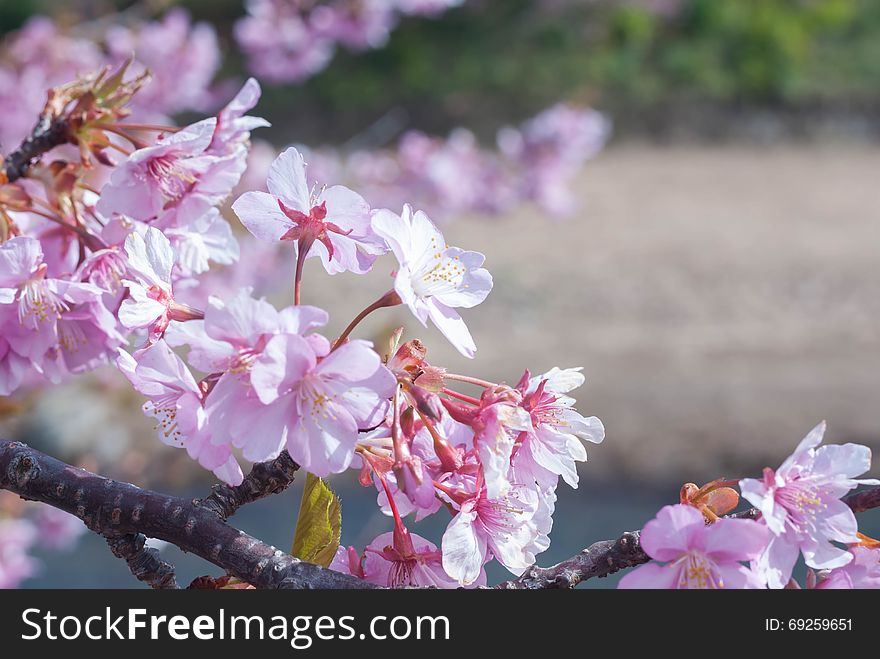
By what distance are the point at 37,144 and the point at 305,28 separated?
2048 mm

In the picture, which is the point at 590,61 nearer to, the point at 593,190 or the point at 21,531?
the point at 593,190

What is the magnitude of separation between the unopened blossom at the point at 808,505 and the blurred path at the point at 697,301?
131 inches

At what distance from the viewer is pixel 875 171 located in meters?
8.21

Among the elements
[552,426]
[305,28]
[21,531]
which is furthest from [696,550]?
[305,28]

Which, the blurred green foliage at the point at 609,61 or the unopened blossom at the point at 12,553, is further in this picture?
the blurred green foliage at the point at 609,61

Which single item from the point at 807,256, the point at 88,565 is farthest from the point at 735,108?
the point at 88,565

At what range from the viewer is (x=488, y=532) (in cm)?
54

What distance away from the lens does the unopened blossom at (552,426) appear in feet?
1.81

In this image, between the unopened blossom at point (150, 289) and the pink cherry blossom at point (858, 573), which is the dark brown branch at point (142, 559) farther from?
the pink cherry blossom at point (858, 573)

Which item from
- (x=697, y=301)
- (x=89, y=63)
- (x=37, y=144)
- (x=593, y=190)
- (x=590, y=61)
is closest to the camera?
(x=37, y=144)

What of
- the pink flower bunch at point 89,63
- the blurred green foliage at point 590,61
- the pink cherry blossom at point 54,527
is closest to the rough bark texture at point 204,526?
the pink flower bunch at point 89,63

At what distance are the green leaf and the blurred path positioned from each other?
10.7 feet
